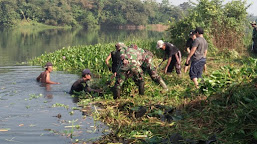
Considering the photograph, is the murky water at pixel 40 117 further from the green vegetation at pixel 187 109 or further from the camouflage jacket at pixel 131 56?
the camouflage jacket at pixel 131 56

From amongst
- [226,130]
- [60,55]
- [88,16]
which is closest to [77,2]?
[88,16]

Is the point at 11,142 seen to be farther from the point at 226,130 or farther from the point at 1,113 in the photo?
the point at 226,130

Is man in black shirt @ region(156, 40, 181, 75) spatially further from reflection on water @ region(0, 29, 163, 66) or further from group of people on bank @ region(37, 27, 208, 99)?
reflection on water @ region(0, 29, 163, 66)

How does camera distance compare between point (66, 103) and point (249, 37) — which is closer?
point (66, 103)

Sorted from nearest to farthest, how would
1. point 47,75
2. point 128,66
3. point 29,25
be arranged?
1. point 128,66
2. point 47,75
3. point 29,25

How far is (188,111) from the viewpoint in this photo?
8172 mm

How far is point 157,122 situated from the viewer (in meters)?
7.44

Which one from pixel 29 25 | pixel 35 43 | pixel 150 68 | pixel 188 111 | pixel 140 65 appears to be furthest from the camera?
pixel 29 25

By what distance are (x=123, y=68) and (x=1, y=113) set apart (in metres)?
3.48

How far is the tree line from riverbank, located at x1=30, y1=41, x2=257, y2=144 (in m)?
74.9

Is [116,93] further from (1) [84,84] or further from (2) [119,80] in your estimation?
(1) [84,84]

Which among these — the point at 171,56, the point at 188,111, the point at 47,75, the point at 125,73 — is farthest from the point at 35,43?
the point at 188,111

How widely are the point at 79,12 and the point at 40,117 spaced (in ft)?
310

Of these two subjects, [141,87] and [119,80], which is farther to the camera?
[141,87]
